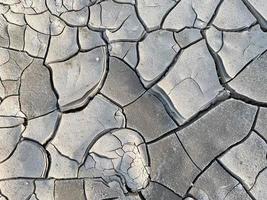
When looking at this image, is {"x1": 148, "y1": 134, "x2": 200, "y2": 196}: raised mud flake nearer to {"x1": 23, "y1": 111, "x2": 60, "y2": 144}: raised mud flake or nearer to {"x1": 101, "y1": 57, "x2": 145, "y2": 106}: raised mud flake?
{"x1": 101, "y1": 57, "x2": 145, "y2": 106}: raised mud flake

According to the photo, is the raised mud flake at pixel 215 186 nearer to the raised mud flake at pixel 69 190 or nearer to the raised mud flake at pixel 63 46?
the raised mud flake at pixel 69 190

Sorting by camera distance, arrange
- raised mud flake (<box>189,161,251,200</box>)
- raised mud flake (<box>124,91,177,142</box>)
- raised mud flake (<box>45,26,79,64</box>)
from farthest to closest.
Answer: raised mud flake (<box>45,26,79,64</box>), raised mud flake (<box>124,91,177,142</box>), raised mud flake (<box>189,161,251,200</box>)

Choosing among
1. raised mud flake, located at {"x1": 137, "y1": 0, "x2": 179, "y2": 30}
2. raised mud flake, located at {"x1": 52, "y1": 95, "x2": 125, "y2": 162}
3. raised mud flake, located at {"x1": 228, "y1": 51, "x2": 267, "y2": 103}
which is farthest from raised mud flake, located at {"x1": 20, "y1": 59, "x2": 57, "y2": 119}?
raised mud flake, located at {"x1": 228, "y1": 51, "x2": 267, "y2": 103}

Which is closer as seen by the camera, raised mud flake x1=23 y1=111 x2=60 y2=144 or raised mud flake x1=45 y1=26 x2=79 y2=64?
raised mud flake x1=23 y1=111 x2=60 y2=144

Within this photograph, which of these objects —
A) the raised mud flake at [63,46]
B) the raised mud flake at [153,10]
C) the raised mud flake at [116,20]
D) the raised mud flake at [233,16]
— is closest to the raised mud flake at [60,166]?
the raised mud flake at [63,46]

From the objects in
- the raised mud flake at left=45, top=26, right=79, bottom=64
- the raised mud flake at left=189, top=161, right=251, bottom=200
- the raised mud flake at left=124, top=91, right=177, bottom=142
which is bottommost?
the raised mud flake at left=189, top=161, right=251, bottom=200

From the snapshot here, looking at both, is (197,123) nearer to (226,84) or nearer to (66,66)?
(226,84)

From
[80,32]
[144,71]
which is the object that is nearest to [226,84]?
[144,71]
